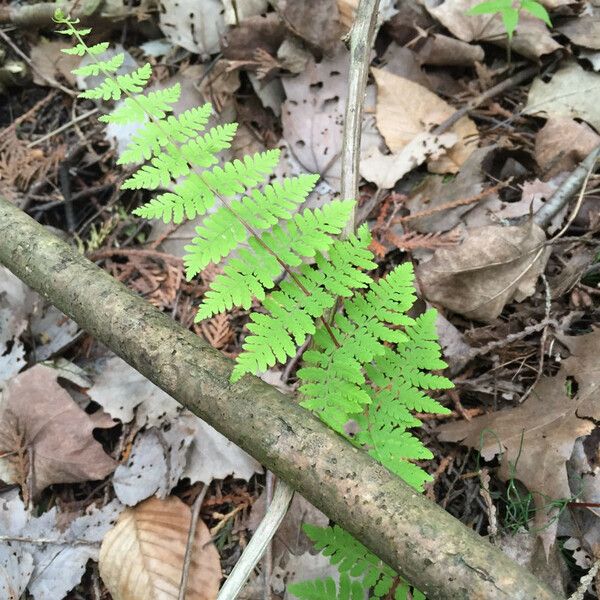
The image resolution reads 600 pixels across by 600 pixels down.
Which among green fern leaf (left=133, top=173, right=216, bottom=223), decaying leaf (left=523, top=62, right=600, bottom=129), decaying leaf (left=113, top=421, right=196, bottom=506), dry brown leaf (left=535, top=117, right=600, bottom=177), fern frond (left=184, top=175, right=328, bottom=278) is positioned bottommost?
decaying leaf (left=113, top=421, right=196, bottom=506)

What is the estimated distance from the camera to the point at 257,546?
1.95m

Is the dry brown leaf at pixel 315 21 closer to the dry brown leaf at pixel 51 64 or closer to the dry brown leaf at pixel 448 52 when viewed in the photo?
the dry brown leaf at pixel 448 52

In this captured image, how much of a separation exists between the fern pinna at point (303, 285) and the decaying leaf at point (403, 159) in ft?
4.16

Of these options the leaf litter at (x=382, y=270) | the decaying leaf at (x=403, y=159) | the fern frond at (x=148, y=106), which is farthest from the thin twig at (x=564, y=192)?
the fern frond at (x=148, y=106)

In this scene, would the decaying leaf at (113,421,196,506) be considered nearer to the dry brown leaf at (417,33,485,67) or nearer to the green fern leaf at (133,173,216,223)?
the green fern leaf at (133,173,216,223)

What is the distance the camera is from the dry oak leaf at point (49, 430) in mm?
2930

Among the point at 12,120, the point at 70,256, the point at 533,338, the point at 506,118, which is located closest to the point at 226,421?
the point at 70,256

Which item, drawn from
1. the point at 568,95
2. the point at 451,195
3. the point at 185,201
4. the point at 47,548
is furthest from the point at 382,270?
the point at 47,548

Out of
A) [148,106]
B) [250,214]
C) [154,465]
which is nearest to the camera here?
[250,214]

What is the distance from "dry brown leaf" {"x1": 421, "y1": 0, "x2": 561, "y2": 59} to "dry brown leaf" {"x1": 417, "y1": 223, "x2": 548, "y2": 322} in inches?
51.6

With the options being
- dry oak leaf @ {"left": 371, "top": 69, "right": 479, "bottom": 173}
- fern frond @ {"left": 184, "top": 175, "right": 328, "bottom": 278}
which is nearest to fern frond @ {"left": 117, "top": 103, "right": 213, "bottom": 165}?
fern frond @ {"left": 184, "top": 175, "right": 328, "bottom": 278}

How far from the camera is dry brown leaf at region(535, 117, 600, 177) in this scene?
120 inches

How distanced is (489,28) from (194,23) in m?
1.97

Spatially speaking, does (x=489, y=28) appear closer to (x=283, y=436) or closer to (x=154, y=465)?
(x=283, y=436)
